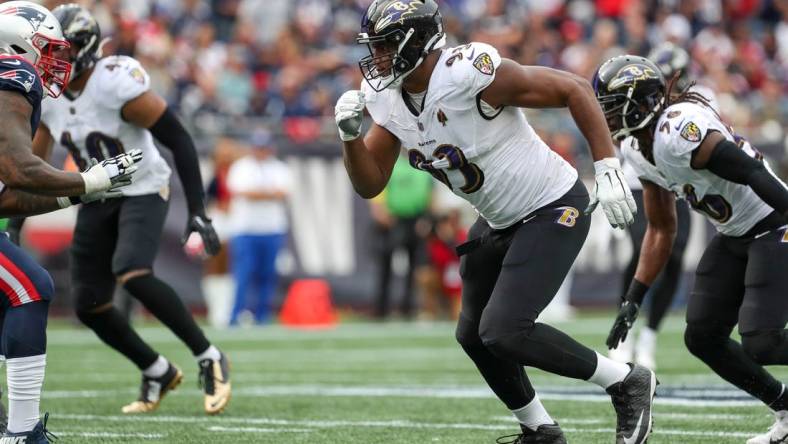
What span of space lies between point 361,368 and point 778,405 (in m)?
3.78

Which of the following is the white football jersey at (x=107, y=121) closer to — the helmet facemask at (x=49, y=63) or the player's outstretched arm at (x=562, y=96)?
the helmet facemask at (x=49, y=63)

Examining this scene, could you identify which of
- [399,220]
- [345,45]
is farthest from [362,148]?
[345,45]

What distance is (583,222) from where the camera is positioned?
461cm

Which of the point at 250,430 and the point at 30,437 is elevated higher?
the point at 30,437

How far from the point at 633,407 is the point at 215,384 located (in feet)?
7.69

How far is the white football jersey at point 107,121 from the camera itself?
20.1 ft

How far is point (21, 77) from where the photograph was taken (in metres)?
4.31

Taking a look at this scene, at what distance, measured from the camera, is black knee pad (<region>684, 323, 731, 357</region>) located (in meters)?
5.06

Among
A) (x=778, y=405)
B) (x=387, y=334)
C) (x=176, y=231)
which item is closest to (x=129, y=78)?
(x=778, y=405)

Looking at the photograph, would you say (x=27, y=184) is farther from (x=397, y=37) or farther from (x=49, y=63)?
(x=397, y=37)

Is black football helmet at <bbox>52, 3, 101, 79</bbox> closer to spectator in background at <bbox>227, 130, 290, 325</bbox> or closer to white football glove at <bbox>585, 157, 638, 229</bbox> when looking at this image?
white football glove at <bbox>585, 157, 638, 229</bbox>

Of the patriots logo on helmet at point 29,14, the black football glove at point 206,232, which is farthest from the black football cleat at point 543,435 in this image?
the patriots logo on helmet at point 29,14

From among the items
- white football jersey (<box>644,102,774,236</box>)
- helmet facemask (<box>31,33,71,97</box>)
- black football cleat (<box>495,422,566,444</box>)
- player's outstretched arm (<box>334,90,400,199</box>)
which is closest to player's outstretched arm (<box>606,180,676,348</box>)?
white football jersey (<box>644,102,774,236</box>)

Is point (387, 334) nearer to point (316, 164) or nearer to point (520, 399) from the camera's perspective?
point (316, 164)
